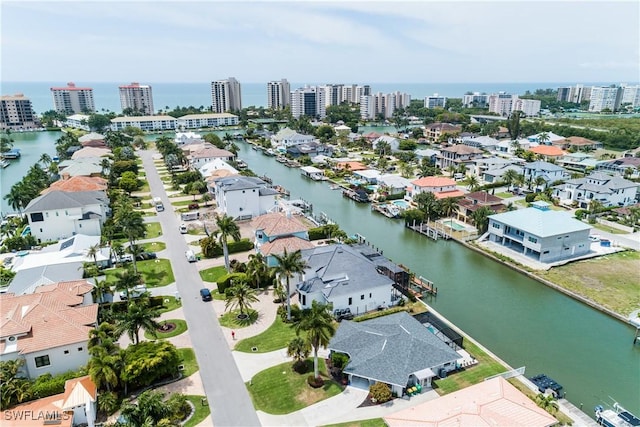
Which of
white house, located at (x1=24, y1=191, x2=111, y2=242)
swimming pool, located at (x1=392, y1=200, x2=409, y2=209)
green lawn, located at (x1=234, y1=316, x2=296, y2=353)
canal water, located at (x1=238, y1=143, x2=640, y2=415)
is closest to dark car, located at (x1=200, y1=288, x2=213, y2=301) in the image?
green lawn, located at (x1=234, y1=316, x2=296, y2=353)

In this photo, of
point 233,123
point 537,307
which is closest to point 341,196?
point 537,307

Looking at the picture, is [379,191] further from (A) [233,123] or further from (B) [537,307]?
(A) [233,123]

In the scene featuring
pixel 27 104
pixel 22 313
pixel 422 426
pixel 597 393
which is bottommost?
pixel 597 393

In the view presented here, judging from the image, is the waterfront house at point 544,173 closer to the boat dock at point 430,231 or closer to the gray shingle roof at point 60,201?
the boat dock at point 430,231

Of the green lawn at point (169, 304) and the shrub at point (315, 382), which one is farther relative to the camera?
the green lawn at point (169, 304)

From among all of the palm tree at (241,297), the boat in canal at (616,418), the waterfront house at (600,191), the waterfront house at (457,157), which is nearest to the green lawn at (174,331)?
the palm tree at (241,297)

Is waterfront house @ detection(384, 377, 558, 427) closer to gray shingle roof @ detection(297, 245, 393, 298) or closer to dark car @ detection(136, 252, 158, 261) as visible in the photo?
gray shingle roof @ detection(297, 245, 393, 298)

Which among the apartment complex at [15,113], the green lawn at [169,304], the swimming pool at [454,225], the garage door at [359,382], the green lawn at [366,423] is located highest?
the apartment complex at [15,113]
